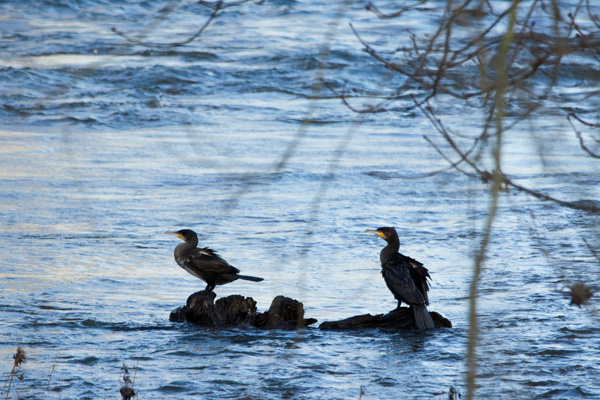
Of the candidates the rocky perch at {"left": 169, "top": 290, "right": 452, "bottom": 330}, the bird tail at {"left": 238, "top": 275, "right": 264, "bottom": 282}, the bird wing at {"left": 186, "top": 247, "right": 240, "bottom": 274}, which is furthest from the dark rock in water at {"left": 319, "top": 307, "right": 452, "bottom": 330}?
the bird wing at {"left": 186, "top": 247, "right": 240, "bottom": 274}

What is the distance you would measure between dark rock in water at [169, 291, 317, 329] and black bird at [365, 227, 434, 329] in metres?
0.76

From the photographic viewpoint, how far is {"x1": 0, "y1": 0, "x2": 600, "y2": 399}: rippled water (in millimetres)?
4895

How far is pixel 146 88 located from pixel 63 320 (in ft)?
40.2

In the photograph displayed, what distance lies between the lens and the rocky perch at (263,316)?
6035 millimetres

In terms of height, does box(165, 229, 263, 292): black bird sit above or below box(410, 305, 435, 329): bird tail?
above

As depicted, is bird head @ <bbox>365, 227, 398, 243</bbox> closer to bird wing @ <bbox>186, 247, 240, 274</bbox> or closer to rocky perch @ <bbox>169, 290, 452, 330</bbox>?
rocky perch @ <bbox>169, 290, 452, 330</bbox>

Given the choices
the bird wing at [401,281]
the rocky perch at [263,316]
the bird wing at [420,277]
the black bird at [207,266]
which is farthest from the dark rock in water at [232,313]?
the bird wing at [420,277]

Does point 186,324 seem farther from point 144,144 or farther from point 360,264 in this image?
point 144,144

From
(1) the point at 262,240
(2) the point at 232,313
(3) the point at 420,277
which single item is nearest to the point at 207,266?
(2) the point at 232,313

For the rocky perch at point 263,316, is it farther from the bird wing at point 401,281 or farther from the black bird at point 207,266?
the black bird at point 207,266

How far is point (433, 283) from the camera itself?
7324mm

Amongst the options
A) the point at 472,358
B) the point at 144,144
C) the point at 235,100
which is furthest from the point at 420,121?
the point at 472,358

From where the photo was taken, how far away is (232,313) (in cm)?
623

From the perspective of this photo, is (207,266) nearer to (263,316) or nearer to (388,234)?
(263,316)
